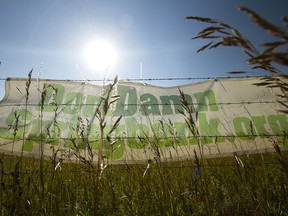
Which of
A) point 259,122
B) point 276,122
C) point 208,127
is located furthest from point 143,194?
point 276,122

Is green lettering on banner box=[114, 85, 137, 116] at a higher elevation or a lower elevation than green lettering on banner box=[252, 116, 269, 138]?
higher

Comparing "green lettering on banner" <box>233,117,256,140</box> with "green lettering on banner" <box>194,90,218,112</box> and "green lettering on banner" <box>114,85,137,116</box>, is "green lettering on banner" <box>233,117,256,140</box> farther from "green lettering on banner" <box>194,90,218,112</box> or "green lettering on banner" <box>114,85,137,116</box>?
"green lettering on banner" <box>114,85,137,116</box>

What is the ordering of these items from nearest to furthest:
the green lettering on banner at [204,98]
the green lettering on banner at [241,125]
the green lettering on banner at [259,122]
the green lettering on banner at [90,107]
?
the green lettering on banner at [241,125], the green lettering on banner at [259,122], the green lettering on banner at [90,107], the green lettering on banner at [204,98]

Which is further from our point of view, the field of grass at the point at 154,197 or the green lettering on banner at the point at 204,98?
the green lettering on banner at the point at 204,98

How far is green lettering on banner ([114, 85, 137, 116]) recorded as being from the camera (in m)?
5.63

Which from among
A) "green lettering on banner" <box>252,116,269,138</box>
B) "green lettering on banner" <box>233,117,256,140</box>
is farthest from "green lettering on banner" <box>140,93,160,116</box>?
"green lettering on banner" <box>252,116,269,138</box>

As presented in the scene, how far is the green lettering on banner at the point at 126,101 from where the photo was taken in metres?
5.63

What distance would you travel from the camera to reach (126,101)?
5.91m

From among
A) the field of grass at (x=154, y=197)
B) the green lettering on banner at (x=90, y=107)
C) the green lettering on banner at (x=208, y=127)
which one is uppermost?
the green lettering on banner at (x=90, y=107)

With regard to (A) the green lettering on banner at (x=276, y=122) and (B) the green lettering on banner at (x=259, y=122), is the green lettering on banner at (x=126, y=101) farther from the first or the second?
(A) the green lettering on banner at (x=276, y=122)

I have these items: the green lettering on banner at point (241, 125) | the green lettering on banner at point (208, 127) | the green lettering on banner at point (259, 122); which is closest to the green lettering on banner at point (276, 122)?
the green lettering on banner at point (259, 122)

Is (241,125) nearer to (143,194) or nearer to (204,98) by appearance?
(204,98)

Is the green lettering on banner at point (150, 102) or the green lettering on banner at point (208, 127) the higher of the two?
the green lettering on banner at point (150, 102)

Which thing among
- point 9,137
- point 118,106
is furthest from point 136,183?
point 9,137
